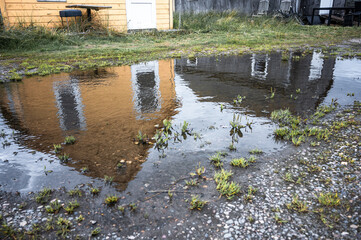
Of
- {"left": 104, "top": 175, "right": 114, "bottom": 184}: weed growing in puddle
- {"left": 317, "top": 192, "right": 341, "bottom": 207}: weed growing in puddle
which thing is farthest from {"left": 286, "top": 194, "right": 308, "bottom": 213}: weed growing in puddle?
{"left": 104, "top": 175, "right": 114, "bottom": 184}: weed growing in puddle

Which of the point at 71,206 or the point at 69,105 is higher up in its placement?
the point at 69,105

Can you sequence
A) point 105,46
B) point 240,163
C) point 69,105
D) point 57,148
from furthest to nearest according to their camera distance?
point 105,46, point 69,105, point 57,148, point 240,163

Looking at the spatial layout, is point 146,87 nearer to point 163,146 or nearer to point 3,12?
point 163,146

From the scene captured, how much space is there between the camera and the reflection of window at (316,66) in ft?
19.9

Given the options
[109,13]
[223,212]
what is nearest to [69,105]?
[223,212]

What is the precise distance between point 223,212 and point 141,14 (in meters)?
13.7

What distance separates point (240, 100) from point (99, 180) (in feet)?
9.24

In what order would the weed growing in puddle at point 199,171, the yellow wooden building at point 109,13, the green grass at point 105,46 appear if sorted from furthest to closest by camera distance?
the yellow wooden building at point 109,13
the green grass at point 105,46
the weed growing in puddle at point 199,171

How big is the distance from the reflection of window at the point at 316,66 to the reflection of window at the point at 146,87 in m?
3.43

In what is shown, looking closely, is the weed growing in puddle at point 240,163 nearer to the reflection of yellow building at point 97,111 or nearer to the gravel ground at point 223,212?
the gravel ground at point 223,212

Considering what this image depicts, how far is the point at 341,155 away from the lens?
9.39 feet

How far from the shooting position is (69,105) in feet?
14.8

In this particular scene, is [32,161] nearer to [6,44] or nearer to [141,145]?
[141,145]

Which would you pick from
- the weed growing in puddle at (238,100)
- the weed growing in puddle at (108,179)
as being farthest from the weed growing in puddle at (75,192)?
the weed growing in puddle at (238,100)
